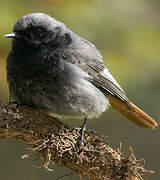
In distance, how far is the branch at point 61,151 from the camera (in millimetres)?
4273

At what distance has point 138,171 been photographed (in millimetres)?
4402

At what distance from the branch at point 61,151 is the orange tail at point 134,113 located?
4.95 ft

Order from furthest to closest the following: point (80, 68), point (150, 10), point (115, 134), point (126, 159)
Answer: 1. point (115, 134)
2. point (150, 10)
3. point (80, 68)
4. point (126, 159)

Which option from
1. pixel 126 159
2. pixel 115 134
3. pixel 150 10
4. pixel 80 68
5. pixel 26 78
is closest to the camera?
pixel 126 159

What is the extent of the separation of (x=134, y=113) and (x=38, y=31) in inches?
64.5

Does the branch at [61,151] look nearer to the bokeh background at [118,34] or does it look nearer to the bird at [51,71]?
the bird at [51,71]

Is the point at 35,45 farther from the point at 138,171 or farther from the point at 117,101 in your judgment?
the point at 138,171

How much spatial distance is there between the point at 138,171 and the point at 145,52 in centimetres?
234

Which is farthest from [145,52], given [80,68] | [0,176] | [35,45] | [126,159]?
[0,176]

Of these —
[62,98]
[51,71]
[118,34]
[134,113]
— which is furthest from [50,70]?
[118,34]

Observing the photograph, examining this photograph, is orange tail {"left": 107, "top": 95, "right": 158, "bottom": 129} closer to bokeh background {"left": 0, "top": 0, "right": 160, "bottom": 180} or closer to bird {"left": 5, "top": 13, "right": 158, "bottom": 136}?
bokeh background {"left": 0, "top": 0, "right": 160, "bottom": 180}

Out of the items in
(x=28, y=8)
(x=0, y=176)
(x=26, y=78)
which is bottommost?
(x=0, y=176)

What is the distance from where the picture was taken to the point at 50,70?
505 centimetres

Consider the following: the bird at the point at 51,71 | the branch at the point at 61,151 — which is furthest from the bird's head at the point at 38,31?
the branch at the point at 61,151
